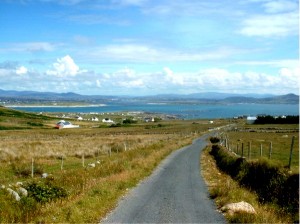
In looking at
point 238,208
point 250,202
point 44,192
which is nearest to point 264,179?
point 250,202

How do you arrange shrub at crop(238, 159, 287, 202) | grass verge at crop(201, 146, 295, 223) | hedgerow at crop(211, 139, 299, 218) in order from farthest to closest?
shrub at crop(238, 159, 287, 202)
hedgerow at crop(211, 139, 299, 218)
grass verge at crop(201, 146, 295, 223)

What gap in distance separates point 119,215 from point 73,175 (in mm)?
8636

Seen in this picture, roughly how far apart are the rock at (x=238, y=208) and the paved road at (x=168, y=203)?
383 millimetres

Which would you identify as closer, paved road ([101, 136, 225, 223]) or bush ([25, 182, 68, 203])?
paved road ([101, 136, 225, 223])

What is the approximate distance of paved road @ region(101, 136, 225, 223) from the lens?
15.4 metres

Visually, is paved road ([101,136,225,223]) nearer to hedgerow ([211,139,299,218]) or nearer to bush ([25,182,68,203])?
hedgerow ([211,139,299,218])

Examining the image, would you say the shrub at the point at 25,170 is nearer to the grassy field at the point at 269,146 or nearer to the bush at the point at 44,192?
the bush at the point at 44,192

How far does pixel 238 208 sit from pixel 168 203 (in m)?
3.68

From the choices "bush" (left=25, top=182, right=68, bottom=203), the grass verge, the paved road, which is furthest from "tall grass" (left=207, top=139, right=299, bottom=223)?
"bush" (left=25, top=182, right=68, bottom=203)

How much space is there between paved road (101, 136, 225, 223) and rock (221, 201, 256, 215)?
1.26 ft

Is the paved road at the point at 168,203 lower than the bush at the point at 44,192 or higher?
lower

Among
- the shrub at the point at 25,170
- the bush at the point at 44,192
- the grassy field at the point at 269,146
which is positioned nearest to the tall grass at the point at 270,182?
the grassy field at the point at 269,146

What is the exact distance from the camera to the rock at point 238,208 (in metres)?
15.2

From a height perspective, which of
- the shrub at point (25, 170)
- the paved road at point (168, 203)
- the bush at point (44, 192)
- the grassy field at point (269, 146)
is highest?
the bush at point (44, 192)
